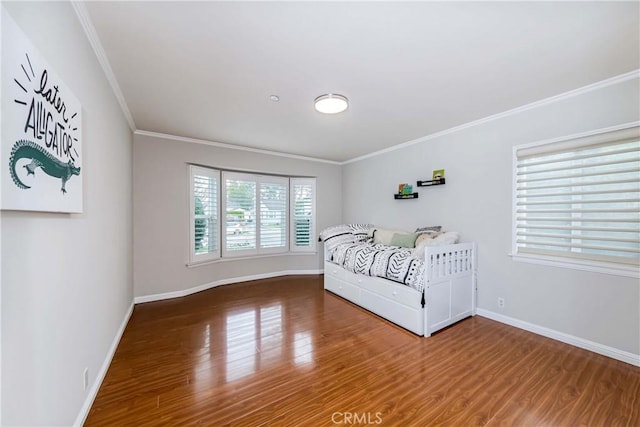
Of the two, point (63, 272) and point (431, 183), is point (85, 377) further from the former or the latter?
point (431, 183)

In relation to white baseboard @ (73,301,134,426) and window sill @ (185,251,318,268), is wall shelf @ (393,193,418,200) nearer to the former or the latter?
window sill @ (185,251,318,268)

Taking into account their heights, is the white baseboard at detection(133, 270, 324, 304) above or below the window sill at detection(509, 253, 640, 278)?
below

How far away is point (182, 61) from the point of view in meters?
1.97

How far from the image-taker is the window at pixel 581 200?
7.25 feet

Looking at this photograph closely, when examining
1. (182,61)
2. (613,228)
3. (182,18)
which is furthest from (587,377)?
(182,61)

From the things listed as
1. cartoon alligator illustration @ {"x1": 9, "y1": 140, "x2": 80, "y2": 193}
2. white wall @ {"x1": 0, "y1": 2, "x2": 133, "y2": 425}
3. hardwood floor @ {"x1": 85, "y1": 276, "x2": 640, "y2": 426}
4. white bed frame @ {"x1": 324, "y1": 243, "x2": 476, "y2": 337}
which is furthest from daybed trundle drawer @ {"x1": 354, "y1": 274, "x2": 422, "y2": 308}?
cartoon alligator illustration @ {"x1": 9, "y1": 140, "x2": 80, "y2": 193}

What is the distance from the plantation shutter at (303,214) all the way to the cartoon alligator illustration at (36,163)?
3993mm

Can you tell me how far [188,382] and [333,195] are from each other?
4.30 m

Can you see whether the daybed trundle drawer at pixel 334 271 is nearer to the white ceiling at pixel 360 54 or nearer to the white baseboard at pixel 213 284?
the white baseboard at pixel 213 284

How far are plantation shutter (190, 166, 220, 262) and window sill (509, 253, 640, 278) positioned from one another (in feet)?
14.3

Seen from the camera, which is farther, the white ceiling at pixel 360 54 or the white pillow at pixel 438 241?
the white pillow at pixel 438 241

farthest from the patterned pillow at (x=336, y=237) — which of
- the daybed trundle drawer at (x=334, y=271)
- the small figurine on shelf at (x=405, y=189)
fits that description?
the small figurine on shelf at (x=405, y=189)

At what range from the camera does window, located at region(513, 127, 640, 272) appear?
221 centimetres

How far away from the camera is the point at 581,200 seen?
2447 millimetres
